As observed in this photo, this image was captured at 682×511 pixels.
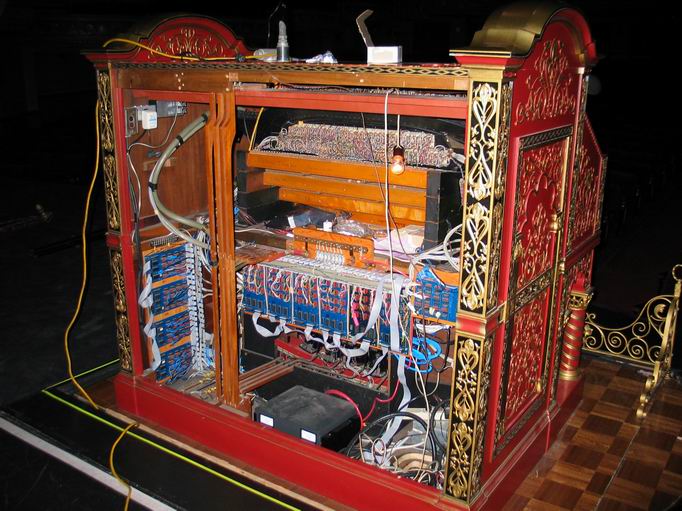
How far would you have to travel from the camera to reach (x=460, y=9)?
13523mm

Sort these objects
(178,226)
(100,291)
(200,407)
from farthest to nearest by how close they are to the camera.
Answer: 1. (100,291)
2. (178,226)
3. (200,407)

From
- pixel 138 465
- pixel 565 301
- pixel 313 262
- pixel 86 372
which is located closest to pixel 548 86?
pixel 565 301

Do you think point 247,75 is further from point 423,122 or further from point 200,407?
point 200,407

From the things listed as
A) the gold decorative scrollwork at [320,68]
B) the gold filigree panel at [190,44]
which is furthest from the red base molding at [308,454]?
the gold filigree panel at [190,44]

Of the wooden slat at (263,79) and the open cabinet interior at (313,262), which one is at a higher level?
the wooden slat at (263,79)

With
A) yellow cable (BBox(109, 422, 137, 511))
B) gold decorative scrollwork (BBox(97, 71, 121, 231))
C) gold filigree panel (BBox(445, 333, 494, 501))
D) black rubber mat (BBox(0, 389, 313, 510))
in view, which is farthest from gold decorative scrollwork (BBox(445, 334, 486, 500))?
gold decorative scrollwork (BBox(97, 71, 121, 231))

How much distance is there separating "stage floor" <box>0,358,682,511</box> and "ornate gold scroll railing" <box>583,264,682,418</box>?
15 cm

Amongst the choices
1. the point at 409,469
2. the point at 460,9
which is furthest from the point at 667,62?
the point at 409,469

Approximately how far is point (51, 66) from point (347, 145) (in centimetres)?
1319

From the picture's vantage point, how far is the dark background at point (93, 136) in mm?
5402

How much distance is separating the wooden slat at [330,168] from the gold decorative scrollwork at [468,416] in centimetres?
110

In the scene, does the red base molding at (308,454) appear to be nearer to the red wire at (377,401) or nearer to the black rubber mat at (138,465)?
the black rubber mat at (138,465)

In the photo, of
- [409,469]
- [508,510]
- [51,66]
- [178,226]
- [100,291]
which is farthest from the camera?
[51,66]

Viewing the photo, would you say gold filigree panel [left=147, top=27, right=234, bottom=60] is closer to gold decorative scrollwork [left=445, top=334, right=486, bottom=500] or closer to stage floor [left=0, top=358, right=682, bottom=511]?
stage floor [left=0, top=358, right=682, bottom=511]
